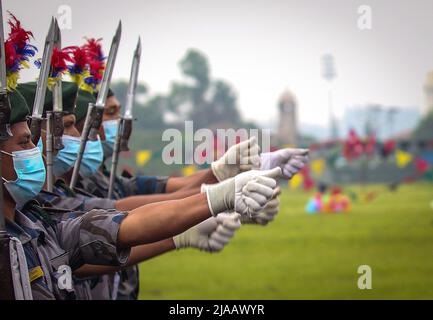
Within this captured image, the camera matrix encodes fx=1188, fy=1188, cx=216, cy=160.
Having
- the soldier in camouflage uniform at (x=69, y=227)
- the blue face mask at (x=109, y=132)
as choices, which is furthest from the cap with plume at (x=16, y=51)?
the blue face mask at (x=109, y=132)

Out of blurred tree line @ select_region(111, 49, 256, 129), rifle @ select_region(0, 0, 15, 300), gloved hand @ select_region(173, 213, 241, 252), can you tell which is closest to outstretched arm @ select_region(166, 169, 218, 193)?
gloved hand @ select_region(173, 213, 241, 252)

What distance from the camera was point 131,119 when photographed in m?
7.92

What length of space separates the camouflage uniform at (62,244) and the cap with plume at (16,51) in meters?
0.63

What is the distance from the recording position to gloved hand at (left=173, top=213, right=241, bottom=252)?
6680mm

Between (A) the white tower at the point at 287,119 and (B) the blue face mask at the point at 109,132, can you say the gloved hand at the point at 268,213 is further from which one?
(A) the white tower at the point at 287,119

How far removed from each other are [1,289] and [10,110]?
0.75 metres

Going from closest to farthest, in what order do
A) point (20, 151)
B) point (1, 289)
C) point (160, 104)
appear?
1. point (1, 289)
2. point (20, 151)
3. point (160, 104)

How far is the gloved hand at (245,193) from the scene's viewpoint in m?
4.63

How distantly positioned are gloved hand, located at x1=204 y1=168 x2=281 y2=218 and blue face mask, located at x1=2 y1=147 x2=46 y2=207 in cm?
85

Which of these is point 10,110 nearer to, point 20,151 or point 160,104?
point 20,151

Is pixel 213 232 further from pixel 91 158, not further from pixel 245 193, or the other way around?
pixel 245 193

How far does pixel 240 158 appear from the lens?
7129 millimetres

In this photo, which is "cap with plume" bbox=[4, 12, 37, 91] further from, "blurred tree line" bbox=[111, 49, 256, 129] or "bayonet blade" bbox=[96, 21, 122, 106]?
"blurred tree line" bbox=[111, 49, 256, 129]
